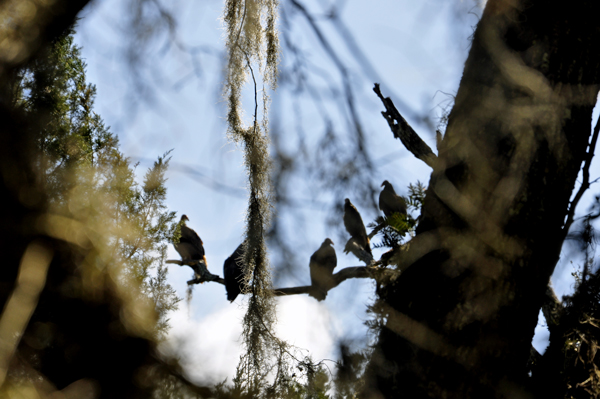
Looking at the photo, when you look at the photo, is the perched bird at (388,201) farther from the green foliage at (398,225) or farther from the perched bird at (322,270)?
the green foliage at (398,225)

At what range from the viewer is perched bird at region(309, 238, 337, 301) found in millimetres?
5125

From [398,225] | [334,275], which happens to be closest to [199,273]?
[334,275]

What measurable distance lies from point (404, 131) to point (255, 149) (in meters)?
1.03

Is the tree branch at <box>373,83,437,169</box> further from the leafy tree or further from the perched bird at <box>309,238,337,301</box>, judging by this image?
the perched bird at <box>309,238,337,301</box>

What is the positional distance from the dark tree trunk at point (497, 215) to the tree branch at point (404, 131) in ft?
3.27

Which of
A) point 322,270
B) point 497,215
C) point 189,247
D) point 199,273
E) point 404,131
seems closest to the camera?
A: point 497,215

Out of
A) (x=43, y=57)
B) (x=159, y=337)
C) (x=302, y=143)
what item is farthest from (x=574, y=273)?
(x=43, y=57)

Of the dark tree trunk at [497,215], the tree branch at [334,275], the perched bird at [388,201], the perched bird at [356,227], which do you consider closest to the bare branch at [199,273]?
the tree branch at [334,275]

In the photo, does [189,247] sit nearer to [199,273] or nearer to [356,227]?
[199,273]

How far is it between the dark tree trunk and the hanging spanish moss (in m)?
1.18

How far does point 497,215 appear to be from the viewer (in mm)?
1441

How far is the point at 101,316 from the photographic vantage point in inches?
34.4

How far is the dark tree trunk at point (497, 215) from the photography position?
136cm

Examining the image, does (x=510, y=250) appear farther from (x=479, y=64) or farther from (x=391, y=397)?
(x=479, y=64)
